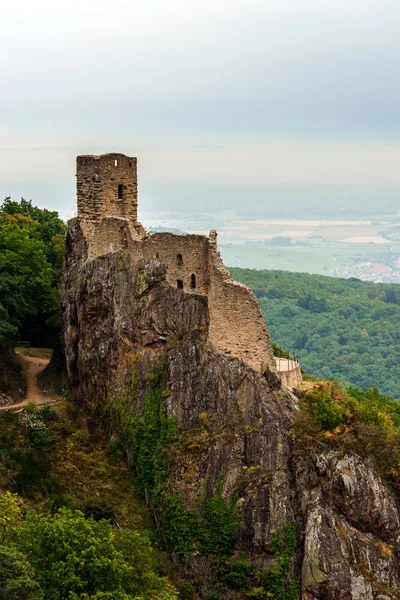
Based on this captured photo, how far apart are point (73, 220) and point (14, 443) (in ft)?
33.4

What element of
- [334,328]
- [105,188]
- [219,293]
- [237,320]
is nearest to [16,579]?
[237,320]

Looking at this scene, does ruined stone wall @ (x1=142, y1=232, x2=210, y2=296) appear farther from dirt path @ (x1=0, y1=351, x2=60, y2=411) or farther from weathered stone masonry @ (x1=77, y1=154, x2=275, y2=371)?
dirt path @ (x1=0, y1=351, x2=60, y2=411)

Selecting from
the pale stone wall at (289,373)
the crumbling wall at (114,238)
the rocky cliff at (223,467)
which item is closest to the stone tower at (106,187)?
the crumbling wall at (114,238)

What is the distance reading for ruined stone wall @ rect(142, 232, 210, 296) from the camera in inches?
1647

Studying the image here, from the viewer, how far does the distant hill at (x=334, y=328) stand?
315ft

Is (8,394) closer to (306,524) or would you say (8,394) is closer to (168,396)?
(168,396)

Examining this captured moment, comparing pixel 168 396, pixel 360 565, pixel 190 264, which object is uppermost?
pixel 190 264

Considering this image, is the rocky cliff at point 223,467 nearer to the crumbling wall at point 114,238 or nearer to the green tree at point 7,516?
the crumbling wall at point 114,238

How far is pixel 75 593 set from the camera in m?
30.9

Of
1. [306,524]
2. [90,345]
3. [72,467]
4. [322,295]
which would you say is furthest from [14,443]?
[322,295]

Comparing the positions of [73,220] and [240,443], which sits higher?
[73,220]

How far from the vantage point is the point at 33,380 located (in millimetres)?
47344

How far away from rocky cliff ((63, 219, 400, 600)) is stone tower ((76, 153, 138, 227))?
7.22ft

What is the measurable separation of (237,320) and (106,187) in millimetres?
8302
